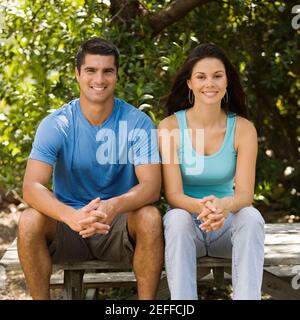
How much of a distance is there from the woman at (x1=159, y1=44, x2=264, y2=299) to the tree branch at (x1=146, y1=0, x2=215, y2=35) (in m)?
1.15

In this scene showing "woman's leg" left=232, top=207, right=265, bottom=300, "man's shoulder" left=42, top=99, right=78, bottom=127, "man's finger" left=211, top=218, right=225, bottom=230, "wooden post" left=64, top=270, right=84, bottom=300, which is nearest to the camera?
"woman's leg" left=232, top=207, right=265, bottom=300

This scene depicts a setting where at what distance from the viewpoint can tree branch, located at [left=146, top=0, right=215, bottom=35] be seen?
17.3 feet

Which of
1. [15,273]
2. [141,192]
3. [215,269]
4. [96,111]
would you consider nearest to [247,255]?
[215,269]

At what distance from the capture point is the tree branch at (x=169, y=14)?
527cm

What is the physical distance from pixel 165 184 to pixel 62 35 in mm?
1653

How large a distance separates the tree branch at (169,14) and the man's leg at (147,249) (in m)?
A: 1.86

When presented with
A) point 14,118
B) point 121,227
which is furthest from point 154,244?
point 14,118

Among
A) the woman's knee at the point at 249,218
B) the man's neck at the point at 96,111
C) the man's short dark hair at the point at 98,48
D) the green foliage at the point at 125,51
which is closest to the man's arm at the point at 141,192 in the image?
the man's neck at the point at 96,111

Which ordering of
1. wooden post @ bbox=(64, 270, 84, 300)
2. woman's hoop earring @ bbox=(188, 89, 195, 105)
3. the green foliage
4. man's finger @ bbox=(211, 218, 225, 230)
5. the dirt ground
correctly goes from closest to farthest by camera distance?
man's finger @ bbox=(211, 218, 225, 230) → wooden post @ bbox=(64, 270, 84, 300) → woman's hoop earring @ bbox=(188, 89, 195, 105) → the green foliage → the dirt ground

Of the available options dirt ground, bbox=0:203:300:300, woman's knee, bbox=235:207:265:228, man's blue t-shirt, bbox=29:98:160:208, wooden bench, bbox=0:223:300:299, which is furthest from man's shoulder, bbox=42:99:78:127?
dirt ground, bbox=0:203:300:300

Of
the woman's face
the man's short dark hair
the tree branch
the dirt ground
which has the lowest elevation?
the dirt ground

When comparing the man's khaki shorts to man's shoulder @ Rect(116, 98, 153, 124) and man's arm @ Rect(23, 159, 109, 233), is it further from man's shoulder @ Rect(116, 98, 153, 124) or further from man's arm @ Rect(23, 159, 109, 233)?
man's shoulder @ Rect(116, 98, 153, 124)
